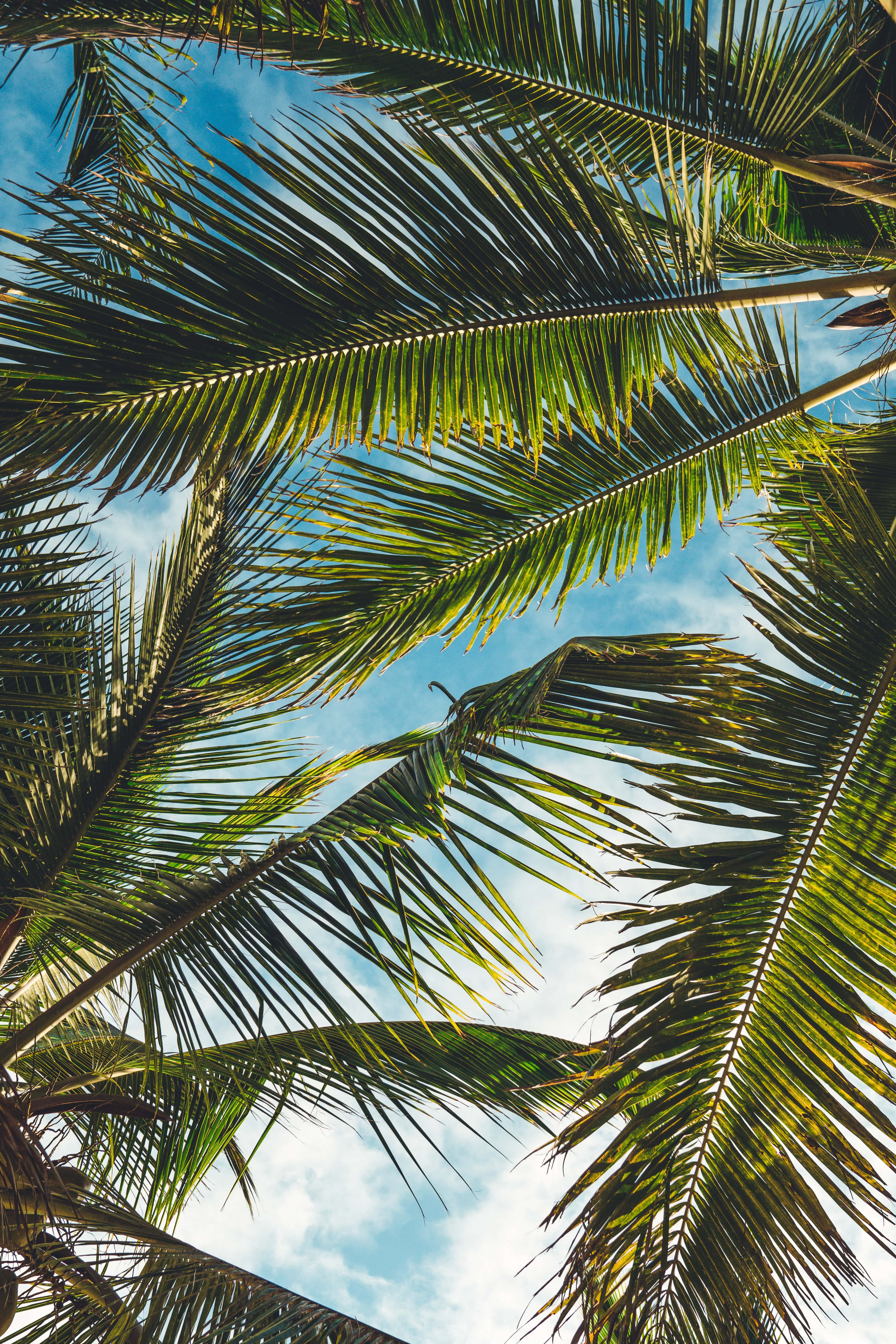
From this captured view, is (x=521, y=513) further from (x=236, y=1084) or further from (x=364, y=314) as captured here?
(x=236, y=1084)

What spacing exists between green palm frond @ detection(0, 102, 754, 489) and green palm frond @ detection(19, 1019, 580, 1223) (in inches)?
63.0

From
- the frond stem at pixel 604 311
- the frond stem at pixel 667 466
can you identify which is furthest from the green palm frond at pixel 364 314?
the frond stem at pixel 667 466

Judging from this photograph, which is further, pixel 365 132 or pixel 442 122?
pixel 442 122

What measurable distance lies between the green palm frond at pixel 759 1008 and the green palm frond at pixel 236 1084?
2.16ft

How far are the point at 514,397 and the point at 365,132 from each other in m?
0.81

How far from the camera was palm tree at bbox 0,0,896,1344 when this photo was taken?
194 centimetres

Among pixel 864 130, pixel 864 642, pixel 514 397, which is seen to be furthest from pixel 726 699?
pixel 864 130

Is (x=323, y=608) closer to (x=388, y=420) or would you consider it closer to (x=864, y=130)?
(x=388, y=420)

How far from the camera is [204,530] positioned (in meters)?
3.49

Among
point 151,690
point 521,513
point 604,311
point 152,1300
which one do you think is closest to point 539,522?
point 521,513

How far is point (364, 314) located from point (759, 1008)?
199 cm

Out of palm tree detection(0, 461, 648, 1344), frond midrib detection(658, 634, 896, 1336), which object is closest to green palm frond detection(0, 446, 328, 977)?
palm tree detection(0, 461, 648, 1344)

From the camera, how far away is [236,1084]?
8.75 ft

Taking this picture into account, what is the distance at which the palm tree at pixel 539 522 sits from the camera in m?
1.94
